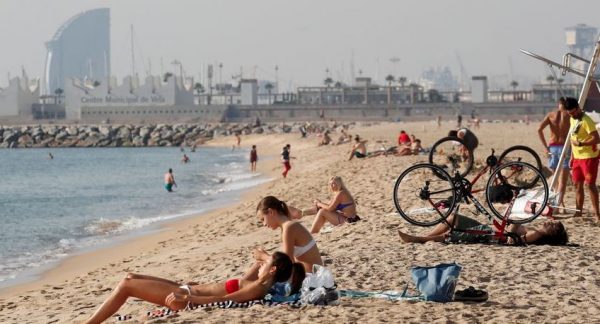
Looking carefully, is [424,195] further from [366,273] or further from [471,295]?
[471,295]

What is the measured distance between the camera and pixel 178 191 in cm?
3052

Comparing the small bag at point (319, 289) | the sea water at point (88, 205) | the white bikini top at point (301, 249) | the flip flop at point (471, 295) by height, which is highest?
the white bikini top at point (301, 249)

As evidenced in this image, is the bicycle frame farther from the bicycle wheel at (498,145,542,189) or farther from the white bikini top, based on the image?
the white bikini top

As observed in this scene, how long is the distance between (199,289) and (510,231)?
3.76m

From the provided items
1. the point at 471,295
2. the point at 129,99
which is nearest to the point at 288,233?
the point at 471,295

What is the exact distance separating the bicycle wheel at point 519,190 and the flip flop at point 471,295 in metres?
3.12

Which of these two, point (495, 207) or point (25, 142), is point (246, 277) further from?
point (25, 142)

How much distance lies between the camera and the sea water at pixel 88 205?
56.3ft

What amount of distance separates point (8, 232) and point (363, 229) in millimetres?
11918

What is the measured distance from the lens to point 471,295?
273 inches

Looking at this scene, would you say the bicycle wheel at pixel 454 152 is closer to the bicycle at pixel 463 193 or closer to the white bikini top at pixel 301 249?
the bicycle at pixel 463 193

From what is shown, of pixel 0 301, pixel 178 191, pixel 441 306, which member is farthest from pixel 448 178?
pixel 178 191

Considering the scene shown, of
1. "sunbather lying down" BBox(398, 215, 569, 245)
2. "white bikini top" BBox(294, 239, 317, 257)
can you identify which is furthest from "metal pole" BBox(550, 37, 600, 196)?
"white bikini top" BBox(294, 239, 317, 257)

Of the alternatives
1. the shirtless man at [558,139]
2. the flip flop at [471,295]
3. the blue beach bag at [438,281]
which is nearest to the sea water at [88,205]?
the shirtless man at [558,139]
